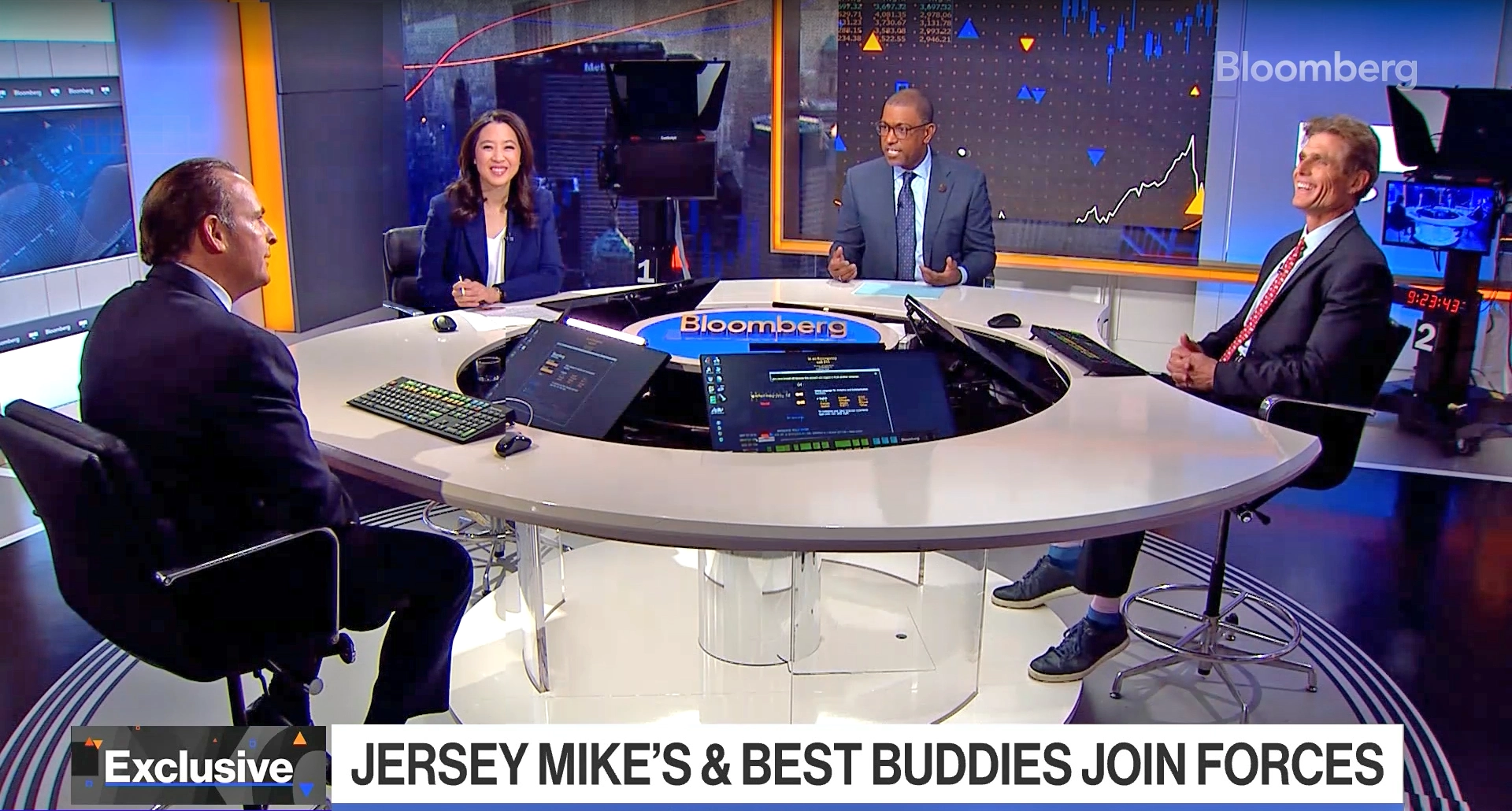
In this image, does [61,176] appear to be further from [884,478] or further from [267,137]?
[884,478]

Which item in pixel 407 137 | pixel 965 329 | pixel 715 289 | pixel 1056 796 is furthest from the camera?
pixel 407 137

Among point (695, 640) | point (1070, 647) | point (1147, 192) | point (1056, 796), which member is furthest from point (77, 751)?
point (1147, 192)

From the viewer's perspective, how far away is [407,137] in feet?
23.5

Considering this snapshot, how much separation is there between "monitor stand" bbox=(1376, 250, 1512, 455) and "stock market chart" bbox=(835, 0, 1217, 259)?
42.9 inches

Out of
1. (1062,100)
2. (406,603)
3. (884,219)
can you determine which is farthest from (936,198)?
(406,603)

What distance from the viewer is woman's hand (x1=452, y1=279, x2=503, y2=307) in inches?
157

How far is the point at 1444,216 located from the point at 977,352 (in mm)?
2945

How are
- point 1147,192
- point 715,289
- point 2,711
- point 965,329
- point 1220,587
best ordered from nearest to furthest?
point 2,711
point 1220,587
point 965,329
point 715,289
point 1147,192

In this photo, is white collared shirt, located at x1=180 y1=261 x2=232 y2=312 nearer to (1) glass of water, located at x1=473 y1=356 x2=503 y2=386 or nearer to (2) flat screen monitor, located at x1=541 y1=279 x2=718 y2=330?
(1) glass of water, located at x1=473 y1=356 x2=503 y2=386

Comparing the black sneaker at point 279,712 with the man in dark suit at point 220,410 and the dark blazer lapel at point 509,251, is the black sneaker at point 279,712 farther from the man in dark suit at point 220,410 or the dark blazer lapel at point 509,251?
the dark blazer lapel at point 509,251

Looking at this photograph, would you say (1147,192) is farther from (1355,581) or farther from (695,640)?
(695,640)

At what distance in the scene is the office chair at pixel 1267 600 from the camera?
3.05 meters

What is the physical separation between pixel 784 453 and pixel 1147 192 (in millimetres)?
3935

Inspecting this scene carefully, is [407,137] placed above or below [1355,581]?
above
